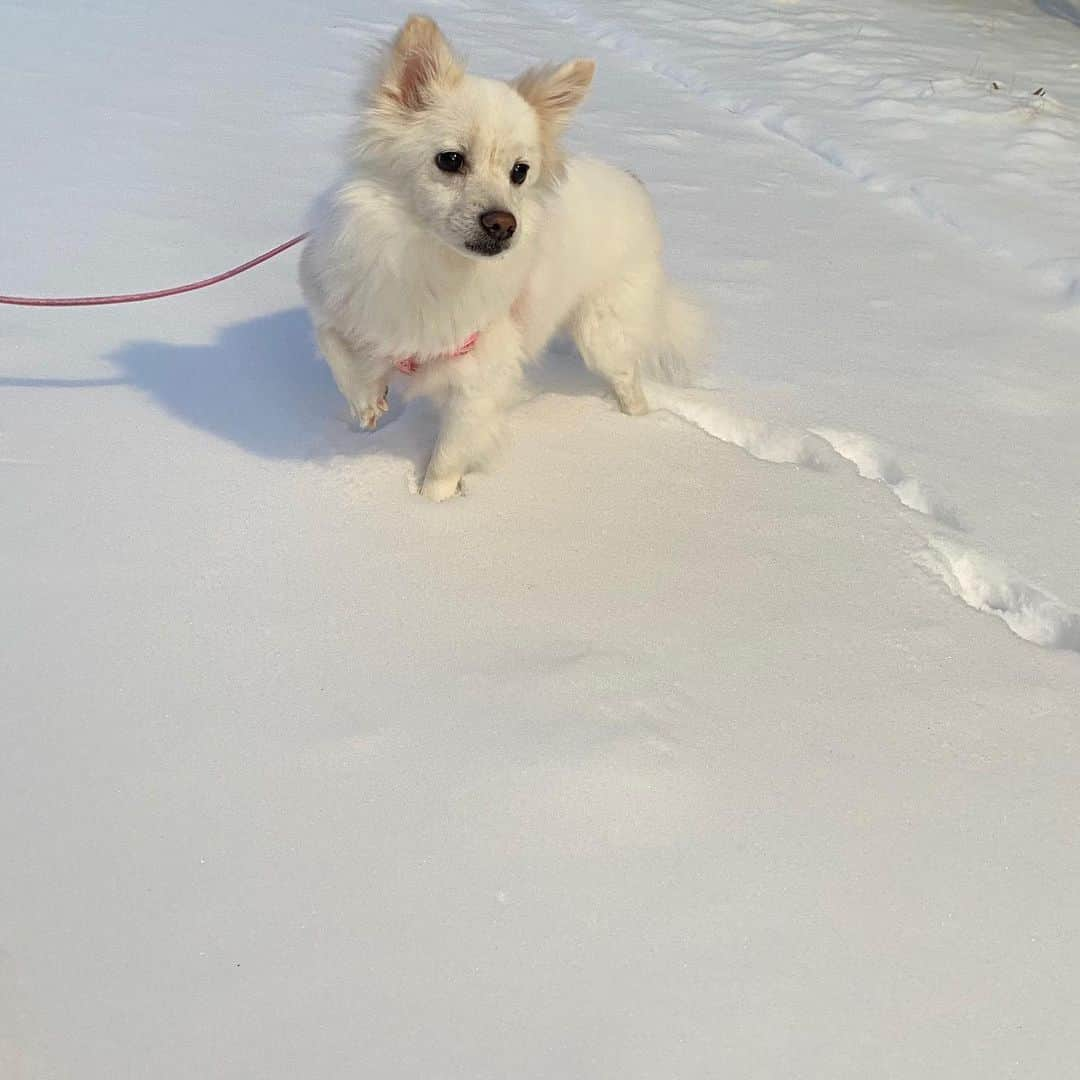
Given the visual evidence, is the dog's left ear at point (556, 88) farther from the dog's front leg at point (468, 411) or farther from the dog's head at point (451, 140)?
the dog's front leg at point (468, 411)

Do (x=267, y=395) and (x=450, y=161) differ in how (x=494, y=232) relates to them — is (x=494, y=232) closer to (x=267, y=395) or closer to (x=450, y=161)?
(x=450, y=161)

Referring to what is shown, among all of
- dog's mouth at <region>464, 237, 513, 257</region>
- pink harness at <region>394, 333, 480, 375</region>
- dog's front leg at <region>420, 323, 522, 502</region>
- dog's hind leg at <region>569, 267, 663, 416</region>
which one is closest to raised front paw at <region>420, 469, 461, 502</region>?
dog's front leg at <region>420, 323, 522, 502</region>

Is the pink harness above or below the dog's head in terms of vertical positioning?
below

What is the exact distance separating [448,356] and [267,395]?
1.89ft

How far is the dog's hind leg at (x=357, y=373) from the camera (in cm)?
229

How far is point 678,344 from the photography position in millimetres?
3027

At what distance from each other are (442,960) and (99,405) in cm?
170

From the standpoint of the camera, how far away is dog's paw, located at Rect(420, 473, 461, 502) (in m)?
2.34

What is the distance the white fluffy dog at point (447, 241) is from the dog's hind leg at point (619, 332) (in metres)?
0.20

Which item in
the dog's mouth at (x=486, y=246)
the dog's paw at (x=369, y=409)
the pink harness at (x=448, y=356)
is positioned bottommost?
the dog's paw at (x=369, y=409)

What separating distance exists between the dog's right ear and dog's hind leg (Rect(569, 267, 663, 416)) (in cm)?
79

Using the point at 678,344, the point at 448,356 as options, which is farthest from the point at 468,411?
the point at 678,344

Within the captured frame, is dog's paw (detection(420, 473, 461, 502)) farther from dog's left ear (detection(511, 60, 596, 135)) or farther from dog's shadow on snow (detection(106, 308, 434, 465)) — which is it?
dog's left ear (detection(511, 60, 596, 135))

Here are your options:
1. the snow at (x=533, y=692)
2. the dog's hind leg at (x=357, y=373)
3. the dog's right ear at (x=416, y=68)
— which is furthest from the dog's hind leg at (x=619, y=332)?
the dog's right ear at (x=416, y=68)
